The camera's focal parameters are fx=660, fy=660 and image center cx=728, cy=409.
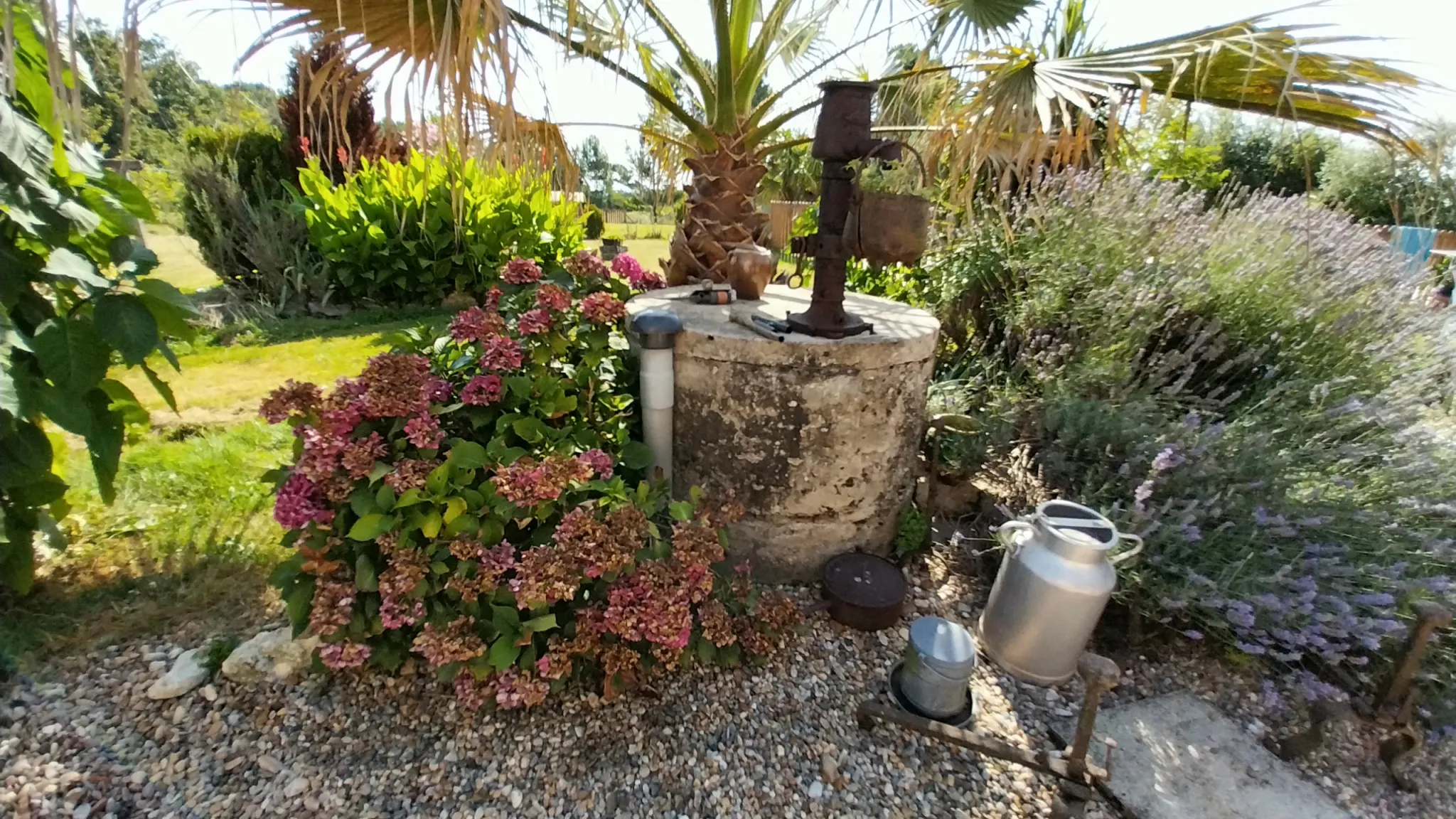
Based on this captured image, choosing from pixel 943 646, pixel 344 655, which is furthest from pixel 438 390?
pixel 943 646

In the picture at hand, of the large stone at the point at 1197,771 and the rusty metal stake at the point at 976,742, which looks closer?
the rusty metal stake at the point at 976,742

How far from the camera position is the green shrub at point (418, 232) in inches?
243

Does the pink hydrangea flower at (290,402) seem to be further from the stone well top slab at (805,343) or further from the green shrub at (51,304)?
the stone well top slab at (805,343)

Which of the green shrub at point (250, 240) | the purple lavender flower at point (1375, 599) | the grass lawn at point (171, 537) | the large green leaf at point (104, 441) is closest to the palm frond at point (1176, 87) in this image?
the purple lavender flower at point (1375, 599)

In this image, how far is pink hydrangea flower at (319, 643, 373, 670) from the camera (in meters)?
1.71

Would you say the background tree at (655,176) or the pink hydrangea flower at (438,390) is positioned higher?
the background tree at (655,176)

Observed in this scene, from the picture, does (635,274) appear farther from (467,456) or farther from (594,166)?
(594,166)

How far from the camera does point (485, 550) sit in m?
1.74

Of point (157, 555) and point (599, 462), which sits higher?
point (599, 462)

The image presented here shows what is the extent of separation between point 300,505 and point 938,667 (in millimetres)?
1784

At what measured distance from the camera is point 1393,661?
6.72ft

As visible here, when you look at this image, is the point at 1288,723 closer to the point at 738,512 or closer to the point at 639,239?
the point at 738,512

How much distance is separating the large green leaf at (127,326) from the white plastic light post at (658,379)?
1369mm

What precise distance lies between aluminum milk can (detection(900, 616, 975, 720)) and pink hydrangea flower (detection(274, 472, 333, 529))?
1.68 meters
